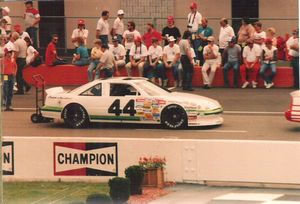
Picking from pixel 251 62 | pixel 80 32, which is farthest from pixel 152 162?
pixel 80 32

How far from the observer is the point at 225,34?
26578 mm

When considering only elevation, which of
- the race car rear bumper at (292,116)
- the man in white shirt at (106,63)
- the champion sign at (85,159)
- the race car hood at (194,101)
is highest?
the man in white shirt at (106,63)

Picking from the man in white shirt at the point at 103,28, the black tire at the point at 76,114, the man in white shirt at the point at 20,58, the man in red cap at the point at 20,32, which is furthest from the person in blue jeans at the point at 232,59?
the man in red cap at the point at 20,32

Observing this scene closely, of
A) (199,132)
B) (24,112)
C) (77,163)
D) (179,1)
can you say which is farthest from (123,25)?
(77,163)

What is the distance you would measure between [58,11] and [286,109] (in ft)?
24.5

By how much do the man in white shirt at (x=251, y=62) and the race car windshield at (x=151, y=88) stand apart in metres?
3.25

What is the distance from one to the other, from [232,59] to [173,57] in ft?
5.24

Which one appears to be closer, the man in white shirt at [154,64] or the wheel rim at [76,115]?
the wheel rim at [76,115]

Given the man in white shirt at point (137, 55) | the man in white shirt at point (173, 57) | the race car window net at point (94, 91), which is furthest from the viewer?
Answer: the man in white shirt at point (173, 57)

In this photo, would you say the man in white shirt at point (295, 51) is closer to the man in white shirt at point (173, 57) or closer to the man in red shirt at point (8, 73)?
the man in white shirt at point (173, 57)

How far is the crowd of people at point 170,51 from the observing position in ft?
84.3

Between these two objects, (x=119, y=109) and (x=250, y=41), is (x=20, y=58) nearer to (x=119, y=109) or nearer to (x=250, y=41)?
(x=119, y=109)

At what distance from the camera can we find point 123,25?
2748 cm

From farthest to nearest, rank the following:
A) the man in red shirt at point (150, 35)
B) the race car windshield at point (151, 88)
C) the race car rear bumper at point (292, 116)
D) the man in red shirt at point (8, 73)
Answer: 1. the man in red shirt at point (150, 35)
2. the man in red shirt at point (8, 73)
3. the race car windshield at point (151, 88)
4. the race car rear bumper at point (292, 116)
